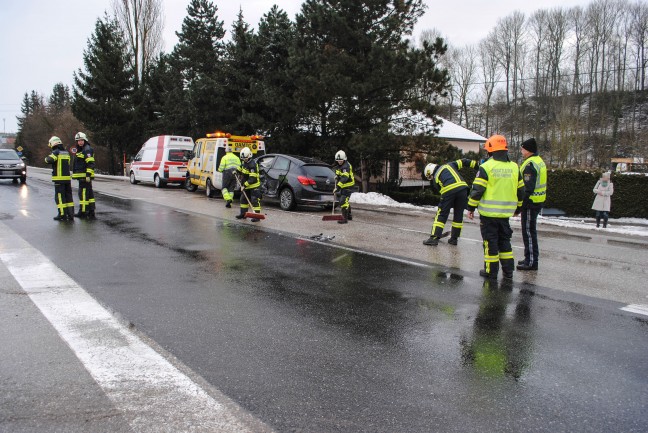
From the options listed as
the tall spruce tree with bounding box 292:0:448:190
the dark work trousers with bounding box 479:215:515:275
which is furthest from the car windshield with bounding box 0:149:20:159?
the dark work trousers with bounding box 479:215:515:275

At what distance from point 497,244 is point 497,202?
552 millimetres

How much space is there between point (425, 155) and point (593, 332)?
14859 mm

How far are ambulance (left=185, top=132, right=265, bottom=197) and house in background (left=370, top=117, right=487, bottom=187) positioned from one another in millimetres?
6434

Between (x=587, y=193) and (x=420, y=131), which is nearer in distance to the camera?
(x=420, y=131)

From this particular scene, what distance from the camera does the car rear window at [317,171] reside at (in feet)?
46.3

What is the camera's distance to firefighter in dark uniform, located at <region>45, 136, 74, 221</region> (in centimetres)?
1111

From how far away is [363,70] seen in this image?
1816cm

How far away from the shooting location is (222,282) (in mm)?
6113

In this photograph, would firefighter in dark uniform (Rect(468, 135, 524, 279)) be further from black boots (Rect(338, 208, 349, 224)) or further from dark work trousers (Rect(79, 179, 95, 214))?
dark work trousers (Rect(79, 179, 95, 214))

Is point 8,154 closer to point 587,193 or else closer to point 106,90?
point 106,90

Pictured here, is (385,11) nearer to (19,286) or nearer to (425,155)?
(425,155)

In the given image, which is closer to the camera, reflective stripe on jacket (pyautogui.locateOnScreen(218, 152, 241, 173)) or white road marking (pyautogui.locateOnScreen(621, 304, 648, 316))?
white road marking (pyautogui.locateOnScreen(621, 304, 648, 316))

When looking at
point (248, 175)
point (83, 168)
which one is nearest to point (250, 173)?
point (248, 175)

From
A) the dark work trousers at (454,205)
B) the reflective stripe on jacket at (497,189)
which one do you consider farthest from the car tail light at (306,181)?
the reflective stripe on jacket at (497,189)
